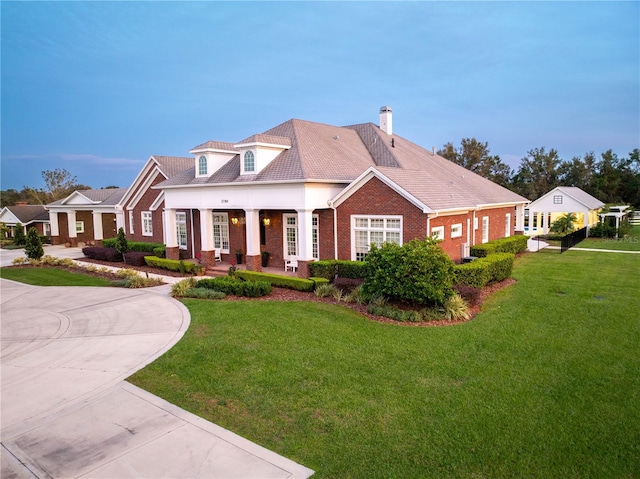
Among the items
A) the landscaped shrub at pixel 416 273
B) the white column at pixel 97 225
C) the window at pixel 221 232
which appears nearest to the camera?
the landscaped shrub at pixel 416 273

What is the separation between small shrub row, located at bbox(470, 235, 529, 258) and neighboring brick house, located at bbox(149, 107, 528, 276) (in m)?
0.51

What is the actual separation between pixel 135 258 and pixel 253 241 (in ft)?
30.1

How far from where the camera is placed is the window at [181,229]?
26516mm

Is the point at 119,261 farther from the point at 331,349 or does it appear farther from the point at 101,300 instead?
the point at 331,349

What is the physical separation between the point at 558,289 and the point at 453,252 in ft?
13.8

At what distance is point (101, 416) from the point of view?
24.7ft

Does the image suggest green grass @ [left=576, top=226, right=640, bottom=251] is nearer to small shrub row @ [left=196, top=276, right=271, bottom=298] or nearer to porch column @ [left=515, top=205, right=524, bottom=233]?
porch column @ [left=515, top=205, right=524, bottom=233]

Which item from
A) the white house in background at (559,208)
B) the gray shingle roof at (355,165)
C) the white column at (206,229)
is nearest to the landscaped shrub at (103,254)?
the gray shingle roof at (355,165)

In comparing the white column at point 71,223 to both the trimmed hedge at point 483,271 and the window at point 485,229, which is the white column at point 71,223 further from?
the trimmed hedge at point 483,271

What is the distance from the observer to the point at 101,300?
16.5 m

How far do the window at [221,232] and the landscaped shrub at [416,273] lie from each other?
42.3 ft

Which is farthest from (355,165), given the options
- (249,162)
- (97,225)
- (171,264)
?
(97,225)

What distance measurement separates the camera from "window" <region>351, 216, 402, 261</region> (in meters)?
17.2

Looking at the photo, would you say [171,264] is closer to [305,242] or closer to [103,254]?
[103,254]
